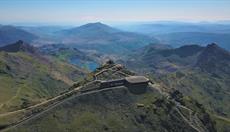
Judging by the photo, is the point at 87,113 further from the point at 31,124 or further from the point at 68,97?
the point at 31,124

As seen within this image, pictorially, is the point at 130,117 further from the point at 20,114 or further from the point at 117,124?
the point at 20,114

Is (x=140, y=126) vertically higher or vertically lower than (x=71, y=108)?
lower

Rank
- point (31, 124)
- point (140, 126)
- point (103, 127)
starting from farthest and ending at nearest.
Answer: point (140, 126) < point (103, 127) < point (31, 124)

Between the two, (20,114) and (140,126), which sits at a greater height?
(20,114)

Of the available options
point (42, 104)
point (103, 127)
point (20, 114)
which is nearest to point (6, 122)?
point (20, 114)

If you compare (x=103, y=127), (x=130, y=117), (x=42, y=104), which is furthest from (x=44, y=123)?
(x=130, y=117)

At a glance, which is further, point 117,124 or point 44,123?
point 117,124

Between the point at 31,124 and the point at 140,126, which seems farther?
the point at 140,126

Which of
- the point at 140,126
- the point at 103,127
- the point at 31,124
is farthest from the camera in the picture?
the point at 140,126
